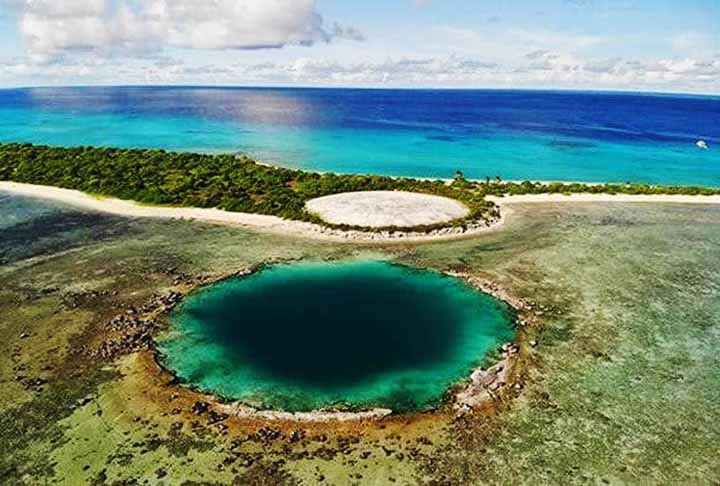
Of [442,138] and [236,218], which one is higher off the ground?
[236,218]

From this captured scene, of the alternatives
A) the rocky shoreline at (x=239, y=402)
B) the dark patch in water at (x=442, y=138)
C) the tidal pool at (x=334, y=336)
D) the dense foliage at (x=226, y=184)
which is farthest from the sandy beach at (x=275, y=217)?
the dark patch in water at (x=442, y=138)

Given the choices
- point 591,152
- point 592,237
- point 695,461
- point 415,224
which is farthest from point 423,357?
point 591,152

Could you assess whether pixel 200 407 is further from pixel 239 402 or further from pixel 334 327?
pixel 334 327

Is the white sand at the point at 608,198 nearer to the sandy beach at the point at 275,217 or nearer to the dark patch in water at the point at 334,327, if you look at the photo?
the sandy beach at the point at 275,217

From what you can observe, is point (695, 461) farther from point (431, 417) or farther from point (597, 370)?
point (431, 417)

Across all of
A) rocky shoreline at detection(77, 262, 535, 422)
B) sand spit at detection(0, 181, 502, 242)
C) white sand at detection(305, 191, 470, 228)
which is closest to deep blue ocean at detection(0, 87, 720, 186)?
white sand at detection(305, 191, 470, 228)

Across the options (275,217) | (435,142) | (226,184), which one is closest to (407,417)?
(275,217)
